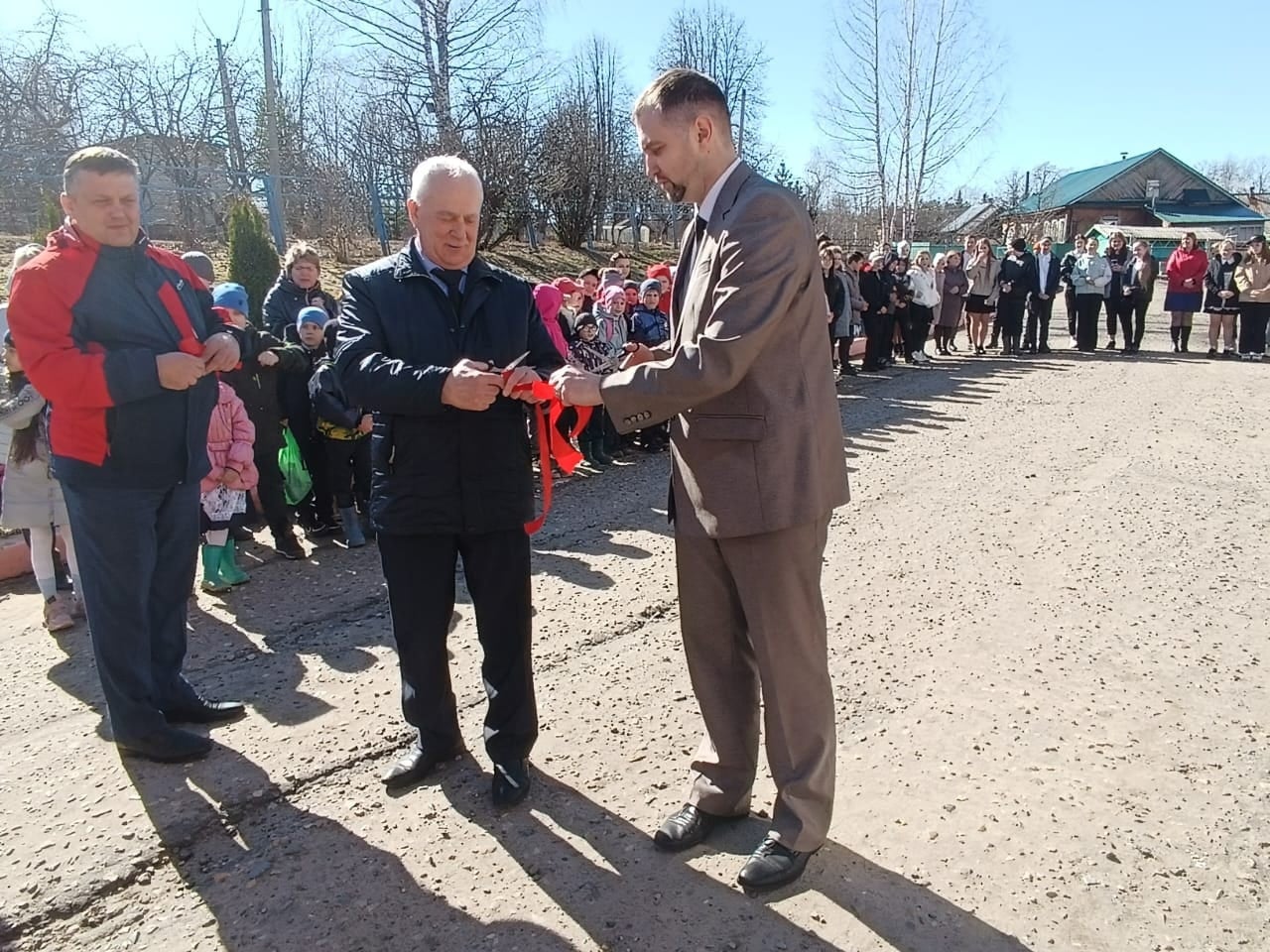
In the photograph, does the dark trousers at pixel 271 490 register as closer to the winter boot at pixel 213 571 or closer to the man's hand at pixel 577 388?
the winter boot at pixel 213 571

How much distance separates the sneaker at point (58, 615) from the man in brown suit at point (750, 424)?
11.7ft

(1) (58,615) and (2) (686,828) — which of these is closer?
(2) (686,828)

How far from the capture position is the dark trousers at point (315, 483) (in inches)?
246

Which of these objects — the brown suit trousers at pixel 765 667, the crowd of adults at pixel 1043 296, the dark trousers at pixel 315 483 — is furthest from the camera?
the crowd of adults at pixel 1043 296

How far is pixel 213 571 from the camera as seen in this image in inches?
208

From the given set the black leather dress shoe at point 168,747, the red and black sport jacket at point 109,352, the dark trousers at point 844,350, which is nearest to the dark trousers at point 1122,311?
the dark trousers at point 844,350

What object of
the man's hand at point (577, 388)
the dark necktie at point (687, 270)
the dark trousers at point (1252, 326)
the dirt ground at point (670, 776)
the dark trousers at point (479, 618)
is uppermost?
the dark necktie at point (687, 270)

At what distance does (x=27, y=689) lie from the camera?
415cm

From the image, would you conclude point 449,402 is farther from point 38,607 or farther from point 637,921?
point 38,607

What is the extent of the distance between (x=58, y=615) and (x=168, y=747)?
6.09 ft

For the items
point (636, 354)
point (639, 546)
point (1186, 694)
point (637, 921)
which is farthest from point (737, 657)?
point (639, 546)

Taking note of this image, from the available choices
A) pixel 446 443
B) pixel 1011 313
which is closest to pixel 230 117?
pixel 1011 313

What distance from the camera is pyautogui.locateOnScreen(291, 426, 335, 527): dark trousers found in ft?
20.5

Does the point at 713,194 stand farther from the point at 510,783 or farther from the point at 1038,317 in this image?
the point at 1038,317
